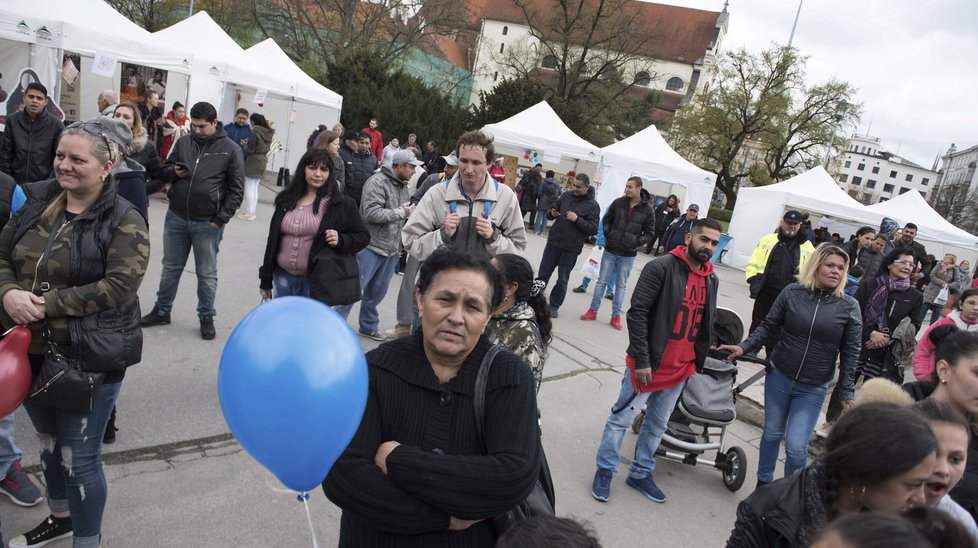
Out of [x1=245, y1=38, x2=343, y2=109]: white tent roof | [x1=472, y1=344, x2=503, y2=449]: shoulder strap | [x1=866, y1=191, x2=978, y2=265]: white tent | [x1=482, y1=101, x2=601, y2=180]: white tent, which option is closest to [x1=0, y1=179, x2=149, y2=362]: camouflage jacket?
[x1=472, y1=344, x2=503, y2=449]: shoulder strap

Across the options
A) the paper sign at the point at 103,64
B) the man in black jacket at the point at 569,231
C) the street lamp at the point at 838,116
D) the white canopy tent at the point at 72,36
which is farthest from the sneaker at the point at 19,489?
the street lamp at the point at 838,116

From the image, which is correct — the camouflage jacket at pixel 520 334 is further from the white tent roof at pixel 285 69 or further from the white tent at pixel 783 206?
the white tent at pixel 783 206

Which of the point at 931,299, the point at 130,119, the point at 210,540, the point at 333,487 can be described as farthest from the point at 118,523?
the point at 931,299

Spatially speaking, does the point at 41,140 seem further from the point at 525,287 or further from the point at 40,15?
the point at 40,15

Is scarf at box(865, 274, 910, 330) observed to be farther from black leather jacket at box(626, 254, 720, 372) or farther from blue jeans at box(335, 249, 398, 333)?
blue jeans at box(335, 249, 398, 333)

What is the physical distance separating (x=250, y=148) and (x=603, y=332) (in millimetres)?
7507

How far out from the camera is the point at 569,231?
26.2 feet

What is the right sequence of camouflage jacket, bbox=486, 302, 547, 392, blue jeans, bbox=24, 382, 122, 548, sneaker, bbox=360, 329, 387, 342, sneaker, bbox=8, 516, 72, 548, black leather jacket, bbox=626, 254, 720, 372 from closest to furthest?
1. blue jeans, bbox=24, 382, 122, 548
2. sneaker, bbox=8, 516, 72, 548
3. camouflage jacket, bbox=486, 302, 547, 392
4. black leather jacket, bbox=626, 254, 720, 372
5. sneaker, bbox=360, 329, 387, 342

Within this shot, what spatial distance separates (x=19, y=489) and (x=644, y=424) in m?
3.62

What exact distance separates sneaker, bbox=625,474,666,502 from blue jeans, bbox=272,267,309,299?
281cm

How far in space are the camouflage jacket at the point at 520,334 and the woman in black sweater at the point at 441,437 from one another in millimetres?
780

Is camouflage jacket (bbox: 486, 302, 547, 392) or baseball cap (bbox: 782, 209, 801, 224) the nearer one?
camouflage jacket (bbox: 486, 302, 547, 392)

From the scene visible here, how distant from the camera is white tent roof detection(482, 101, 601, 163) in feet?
53.4

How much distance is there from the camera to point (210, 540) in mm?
2828
